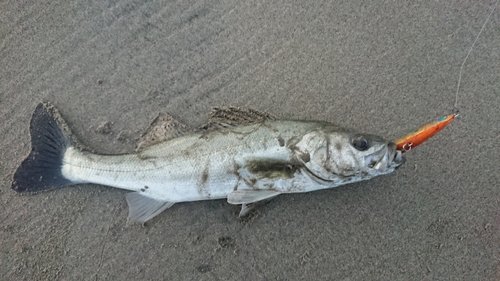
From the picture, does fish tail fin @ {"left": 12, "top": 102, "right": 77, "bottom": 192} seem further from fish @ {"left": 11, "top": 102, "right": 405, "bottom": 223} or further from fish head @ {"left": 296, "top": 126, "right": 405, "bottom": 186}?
fish head @ {"left": 296, "top": 126, "right": 405, "bottom": 186}

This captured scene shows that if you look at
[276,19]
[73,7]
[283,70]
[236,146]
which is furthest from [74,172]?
[276,19]

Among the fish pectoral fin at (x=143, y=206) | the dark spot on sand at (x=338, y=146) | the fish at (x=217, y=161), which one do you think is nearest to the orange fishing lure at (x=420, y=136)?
the fish at (x=217, y=161)

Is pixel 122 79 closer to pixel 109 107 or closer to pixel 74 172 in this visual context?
pixel 109 107

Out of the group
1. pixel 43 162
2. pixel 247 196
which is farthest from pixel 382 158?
pixel 43 162

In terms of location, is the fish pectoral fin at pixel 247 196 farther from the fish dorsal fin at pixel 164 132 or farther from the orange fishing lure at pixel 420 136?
the orange fishing lure at pixel 420 136

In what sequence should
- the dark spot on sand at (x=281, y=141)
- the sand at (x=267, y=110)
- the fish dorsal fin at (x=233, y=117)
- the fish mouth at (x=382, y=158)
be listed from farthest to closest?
the sand at (x=267, y=110) → the fish dorsal fin at (x=233, y=117) → the dark spot on sand at (x=281, y=141) → the fish mouth at (x=382, y=158)

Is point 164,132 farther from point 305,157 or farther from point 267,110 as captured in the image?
point 305,157

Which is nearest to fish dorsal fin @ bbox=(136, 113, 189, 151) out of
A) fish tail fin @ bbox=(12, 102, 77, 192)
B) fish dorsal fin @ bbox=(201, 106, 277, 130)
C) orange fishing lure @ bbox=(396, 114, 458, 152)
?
fish dorsal fin @ bbox=(201, 106, 277, 130)
